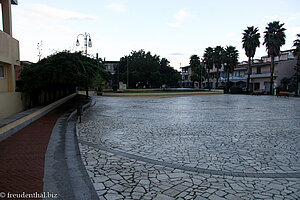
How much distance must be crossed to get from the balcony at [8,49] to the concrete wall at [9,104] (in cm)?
194

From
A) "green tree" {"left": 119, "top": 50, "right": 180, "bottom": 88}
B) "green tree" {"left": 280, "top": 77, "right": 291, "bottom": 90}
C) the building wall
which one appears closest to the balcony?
the building wall

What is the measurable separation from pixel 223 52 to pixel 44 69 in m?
43.5

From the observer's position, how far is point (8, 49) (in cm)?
1240

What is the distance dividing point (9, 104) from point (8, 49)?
3.34 metres

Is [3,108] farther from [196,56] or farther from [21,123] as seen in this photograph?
[196,56]

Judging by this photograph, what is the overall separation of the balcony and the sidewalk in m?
5.47

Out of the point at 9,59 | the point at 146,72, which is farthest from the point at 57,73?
the point at 146,72

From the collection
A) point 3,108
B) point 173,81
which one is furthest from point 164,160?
point 173,81

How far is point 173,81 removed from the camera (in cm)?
6500

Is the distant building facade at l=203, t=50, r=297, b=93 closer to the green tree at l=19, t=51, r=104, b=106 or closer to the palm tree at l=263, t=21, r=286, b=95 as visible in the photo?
the palm tree at l=263, t=21, r=286, b=95

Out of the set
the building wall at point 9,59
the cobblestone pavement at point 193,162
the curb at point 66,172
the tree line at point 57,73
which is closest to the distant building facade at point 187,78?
the tree line at point 57,73

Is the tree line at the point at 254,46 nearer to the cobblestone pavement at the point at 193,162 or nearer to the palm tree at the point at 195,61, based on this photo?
the palm tree at the point at 195,61

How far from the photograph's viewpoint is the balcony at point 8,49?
38.2ft

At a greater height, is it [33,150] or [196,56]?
[196,56]
